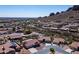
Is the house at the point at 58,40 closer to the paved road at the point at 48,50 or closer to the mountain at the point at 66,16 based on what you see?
the paved road at the point at 48,50

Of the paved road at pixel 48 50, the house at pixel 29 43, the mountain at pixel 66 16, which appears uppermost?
the mountain at pixel 66 16

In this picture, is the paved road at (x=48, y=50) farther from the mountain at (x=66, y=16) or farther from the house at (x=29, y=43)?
the mountain at (x=66, y=16)

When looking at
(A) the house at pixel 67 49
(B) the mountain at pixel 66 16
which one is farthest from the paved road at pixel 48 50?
(B) the mountain at pixel 66 16

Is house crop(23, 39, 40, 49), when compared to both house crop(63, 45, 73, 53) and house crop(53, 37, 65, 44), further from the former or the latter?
house crop(63, 45, 73, 53)

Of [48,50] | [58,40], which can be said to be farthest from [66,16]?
[48,50]

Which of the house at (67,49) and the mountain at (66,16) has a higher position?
the mountain at (66,16)

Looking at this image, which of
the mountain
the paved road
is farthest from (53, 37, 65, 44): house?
the mountain

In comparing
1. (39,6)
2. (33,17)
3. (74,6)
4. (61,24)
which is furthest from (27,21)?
(74,6)

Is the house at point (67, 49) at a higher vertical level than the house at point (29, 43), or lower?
lower

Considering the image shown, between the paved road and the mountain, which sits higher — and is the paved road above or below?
below

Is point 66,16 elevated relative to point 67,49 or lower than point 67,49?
elevated

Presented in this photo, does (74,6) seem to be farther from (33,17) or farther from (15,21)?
(15,21)

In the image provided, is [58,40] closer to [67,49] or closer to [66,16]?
[67,49]
